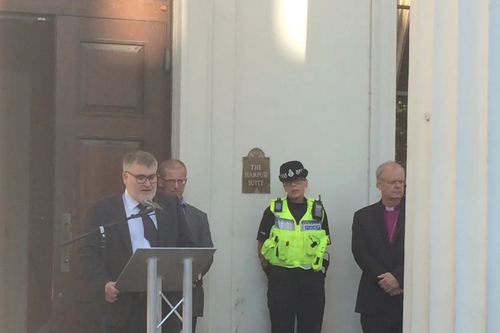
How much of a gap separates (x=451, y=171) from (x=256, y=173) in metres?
2.80

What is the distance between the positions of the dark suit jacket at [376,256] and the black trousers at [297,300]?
1.05 ft

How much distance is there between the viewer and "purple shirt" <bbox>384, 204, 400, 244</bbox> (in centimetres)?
512

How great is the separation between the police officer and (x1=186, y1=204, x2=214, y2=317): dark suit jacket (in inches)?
20.9

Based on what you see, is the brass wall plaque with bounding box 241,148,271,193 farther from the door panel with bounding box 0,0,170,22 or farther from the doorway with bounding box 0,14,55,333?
the doorway with bounding box 0,14,55,333

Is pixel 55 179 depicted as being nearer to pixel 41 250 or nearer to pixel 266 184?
pixel 41 250

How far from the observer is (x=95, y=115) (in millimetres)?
5527

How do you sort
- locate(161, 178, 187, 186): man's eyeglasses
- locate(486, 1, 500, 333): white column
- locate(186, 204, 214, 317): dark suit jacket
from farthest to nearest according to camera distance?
locate(161, 178, 187, 186): man's eyeglasses → locate(186, 204, 214, 317): dark suit jacket → locate(486, 1, 500, 333): white column

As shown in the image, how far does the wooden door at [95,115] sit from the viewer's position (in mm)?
5434

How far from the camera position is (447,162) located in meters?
2.91

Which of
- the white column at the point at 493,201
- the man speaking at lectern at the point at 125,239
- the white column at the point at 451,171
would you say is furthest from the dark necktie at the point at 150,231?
the white column at the point at 493,201

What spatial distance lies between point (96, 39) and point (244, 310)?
2.47 m

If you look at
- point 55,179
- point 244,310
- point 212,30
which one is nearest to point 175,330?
point 244,310

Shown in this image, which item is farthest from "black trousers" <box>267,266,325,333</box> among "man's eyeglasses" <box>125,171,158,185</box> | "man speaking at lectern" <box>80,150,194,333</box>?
"man's eyeglasses" <box>125,171,158,185</box>

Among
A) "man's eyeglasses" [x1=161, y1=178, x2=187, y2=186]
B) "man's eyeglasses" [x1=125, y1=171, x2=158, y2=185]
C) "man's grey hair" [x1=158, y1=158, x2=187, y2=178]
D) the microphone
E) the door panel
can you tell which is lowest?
the microphone
